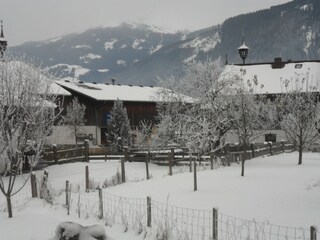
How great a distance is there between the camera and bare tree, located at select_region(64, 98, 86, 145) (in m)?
44.2

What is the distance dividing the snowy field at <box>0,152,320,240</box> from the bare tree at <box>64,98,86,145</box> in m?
20.7

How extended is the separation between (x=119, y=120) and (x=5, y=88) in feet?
82.3

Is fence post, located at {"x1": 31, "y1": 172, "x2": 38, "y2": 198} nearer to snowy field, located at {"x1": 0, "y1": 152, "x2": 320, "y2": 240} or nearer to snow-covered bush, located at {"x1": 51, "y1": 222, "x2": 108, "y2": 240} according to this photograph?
snowy field, located at {"x1": 0, "y1": 152, "x2": 320, "y2": 240}

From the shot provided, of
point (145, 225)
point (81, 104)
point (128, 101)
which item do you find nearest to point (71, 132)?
point (81, 104)

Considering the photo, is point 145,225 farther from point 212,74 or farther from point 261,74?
point 261,74

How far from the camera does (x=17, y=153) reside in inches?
502

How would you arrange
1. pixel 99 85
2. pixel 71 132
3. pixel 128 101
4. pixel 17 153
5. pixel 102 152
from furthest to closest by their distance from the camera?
pixel 99 85 → pixel 128 101 → pixel 71 132 → pixel 102 152 → pixel 17 153

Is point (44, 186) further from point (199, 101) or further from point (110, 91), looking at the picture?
point (110, 91)

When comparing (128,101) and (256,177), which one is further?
(128,101)

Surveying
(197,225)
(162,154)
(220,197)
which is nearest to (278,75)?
(162,154)

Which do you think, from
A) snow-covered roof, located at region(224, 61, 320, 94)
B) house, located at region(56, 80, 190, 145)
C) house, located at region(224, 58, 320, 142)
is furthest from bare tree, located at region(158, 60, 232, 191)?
snow-covered roof, located at region(224, 61, 320, 94)

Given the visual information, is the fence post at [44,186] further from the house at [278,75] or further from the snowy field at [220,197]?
the house at [278,75]

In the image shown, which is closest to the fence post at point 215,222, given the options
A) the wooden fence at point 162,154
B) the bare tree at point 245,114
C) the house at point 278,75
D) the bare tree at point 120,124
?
the bare tree at point 245,114

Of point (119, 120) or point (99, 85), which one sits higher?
point (99, 85)
